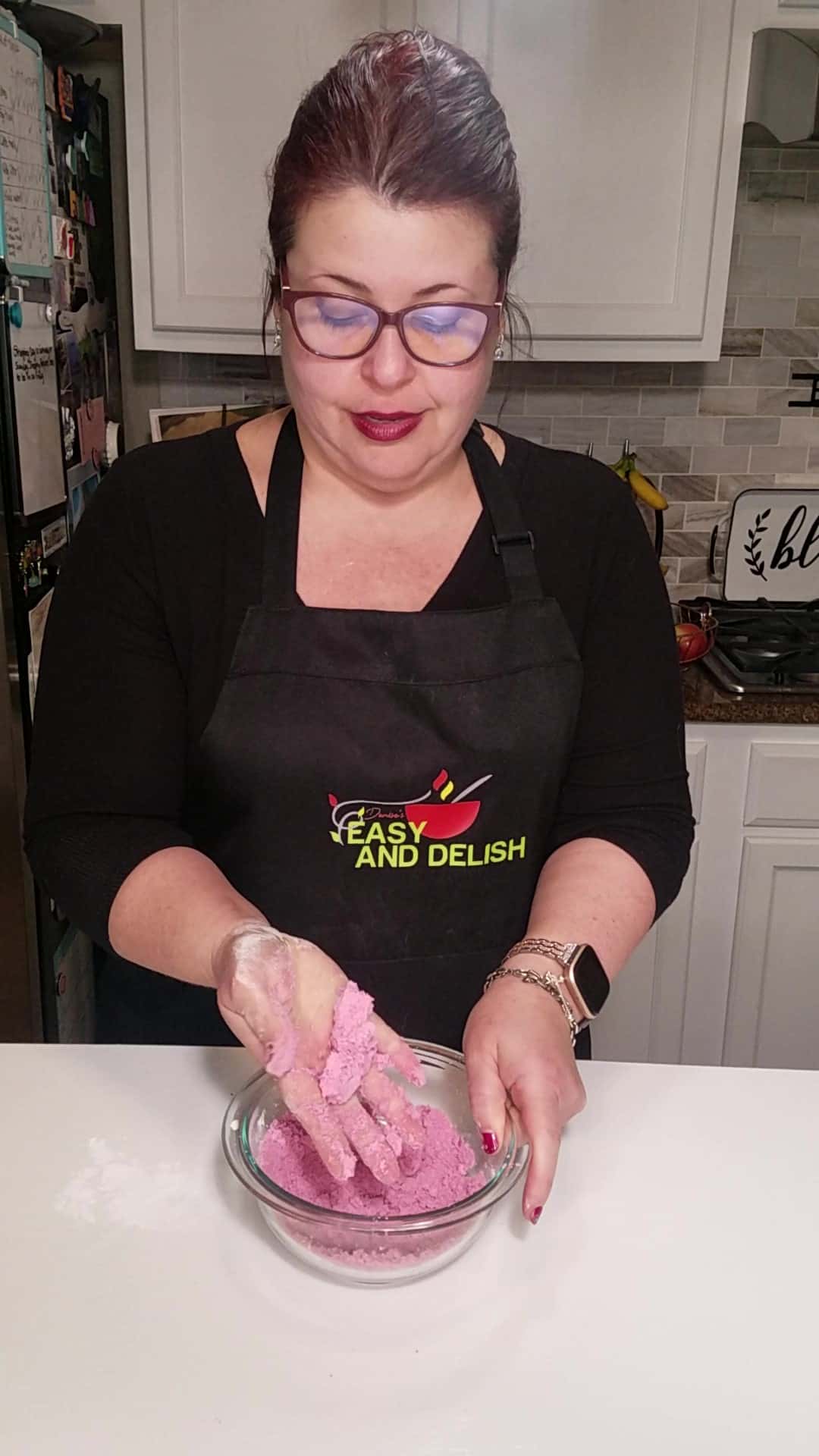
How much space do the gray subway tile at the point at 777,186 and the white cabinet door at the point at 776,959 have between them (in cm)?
113

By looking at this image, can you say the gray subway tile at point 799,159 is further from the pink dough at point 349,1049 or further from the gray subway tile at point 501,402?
the pink dough at point 349,1049

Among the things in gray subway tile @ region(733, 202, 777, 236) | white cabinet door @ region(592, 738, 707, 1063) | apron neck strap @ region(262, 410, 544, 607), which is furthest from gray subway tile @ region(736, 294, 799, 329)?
apron neck strap @ region(262, 410, 544, 607)

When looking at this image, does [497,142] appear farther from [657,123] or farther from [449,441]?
[657,123]

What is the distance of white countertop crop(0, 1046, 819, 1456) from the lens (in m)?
0.62

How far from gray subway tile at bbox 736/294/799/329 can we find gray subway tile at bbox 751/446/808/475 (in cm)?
22

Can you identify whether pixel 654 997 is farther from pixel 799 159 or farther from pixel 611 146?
pixel 799 159

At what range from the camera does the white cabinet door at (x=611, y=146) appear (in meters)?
1.74

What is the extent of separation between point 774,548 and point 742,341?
39 centimetres

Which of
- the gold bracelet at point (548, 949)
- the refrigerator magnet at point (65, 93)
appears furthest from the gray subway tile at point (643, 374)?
the gold bracelet at point (548, 949)

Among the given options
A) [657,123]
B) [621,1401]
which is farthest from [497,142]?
[657,123]

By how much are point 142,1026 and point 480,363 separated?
0.73 meters

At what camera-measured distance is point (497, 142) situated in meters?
0.94

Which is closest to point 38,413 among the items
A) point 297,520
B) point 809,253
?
point 297,520

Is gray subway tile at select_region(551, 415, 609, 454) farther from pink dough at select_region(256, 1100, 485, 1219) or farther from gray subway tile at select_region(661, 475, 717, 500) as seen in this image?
pink dough at select_region(256, 1100, 485, 1219)
